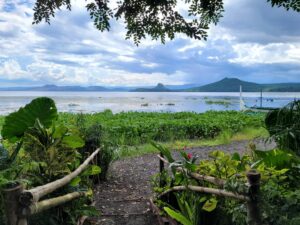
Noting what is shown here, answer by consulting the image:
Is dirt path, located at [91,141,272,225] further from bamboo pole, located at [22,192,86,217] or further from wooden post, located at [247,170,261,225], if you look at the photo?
wooden post, located at [247,170,261,225]

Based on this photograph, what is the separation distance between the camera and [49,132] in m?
3.25

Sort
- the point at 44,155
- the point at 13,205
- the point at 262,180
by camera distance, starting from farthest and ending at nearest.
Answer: the point at 44,155
the point at 262,180
the point at 13,205

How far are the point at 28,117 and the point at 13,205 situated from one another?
192cm

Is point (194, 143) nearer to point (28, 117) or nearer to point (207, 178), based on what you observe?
point (28, 117)

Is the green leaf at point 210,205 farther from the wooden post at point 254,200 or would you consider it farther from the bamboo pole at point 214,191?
the wooden post at point 254,200

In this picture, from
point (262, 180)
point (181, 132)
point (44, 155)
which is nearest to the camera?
point (262, 180)

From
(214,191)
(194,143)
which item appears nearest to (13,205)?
(214,191)

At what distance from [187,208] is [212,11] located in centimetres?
162

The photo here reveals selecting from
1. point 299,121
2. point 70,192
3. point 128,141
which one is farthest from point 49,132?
point 128,141

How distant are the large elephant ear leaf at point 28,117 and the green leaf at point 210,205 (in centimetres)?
178

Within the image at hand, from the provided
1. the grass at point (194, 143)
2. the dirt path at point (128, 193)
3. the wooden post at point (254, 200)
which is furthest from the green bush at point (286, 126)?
the grass at point (194, 143)

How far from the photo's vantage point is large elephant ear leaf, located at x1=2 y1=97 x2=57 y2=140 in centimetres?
339

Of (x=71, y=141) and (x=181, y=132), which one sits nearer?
(x=71, y=141)

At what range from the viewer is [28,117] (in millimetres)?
3447
